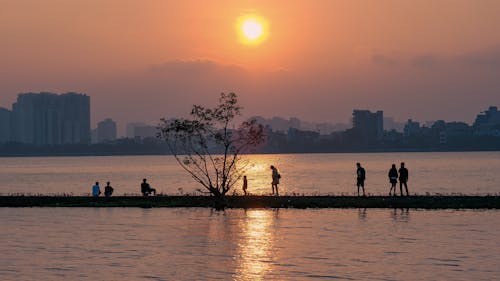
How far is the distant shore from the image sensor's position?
173ft

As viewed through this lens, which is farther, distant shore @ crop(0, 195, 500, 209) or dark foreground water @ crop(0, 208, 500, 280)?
distant shore @ crop(0, 195, 500, 209)

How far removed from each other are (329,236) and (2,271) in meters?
14.9

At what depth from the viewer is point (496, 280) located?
2734 cm

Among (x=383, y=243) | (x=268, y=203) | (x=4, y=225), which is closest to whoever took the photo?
(x=383, y=243)

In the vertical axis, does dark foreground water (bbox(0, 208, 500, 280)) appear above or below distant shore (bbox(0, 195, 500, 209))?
below

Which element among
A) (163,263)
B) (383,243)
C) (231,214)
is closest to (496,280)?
(383,243)

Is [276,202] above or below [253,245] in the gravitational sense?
above

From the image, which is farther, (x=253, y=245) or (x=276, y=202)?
(x=276, y=202)

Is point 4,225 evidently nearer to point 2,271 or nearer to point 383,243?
point 2,271

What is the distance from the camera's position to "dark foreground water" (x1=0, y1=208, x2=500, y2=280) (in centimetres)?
2945

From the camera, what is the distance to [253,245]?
119 ft

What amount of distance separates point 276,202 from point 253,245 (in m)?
18.1

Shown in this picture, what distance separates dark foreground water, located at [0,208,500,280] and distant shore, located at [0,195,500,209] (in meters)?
1.89

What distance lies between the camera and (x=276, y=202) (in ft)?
179
